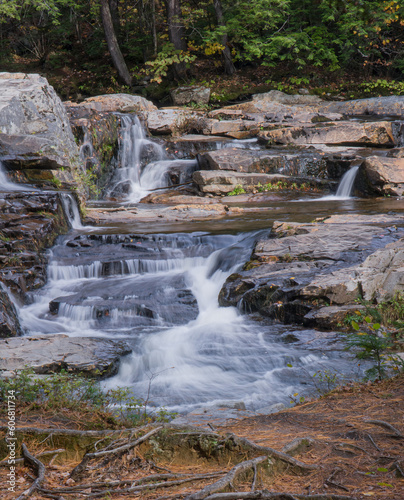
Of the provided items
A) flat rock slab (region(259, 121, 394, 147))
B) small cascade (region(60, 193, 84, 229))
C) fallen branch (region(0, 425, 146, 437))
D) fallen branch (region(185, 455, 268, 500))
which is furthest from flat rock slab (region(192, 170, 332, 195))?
fallen branch (region(185, 455, 268, 500))

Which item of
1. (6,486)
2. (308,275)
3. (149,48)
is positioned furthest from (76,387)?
(149,48)

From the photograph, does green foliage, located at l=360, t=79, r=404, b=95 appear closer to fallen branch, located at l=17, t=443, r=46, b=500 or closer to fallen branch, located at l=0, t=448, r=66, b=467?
fallen branch, located at l=0, t=448, r=66, b=467

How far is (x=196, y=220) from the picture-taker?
1117 centimetres

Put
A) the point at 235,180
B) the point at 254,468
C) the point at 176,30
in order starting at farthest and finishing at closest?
1. the point at 176,30
2. the point at 235,180
3. the point at 254,468

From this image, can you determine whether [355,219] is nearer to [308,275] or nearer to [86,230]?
[308,275]

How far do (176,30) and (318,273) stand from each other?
2028 centimetres

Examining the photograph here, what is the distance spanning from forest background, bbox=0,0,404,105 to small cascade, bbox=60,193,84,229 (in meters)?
13.3

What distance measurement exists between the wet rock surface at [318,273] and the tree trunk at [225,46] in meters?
18.3

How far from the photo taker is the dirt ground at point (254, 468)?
233 cm

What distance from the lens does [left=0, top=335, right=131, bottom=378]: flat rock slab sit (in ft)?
16.7

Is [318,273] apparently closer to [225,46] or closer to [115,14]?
[225,46]

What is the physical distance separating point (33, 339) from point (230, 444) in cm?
382

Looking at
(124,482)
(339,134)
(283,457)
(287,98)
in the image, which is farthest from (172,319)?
(287,98)

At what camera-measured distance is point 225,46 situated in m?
24.0
